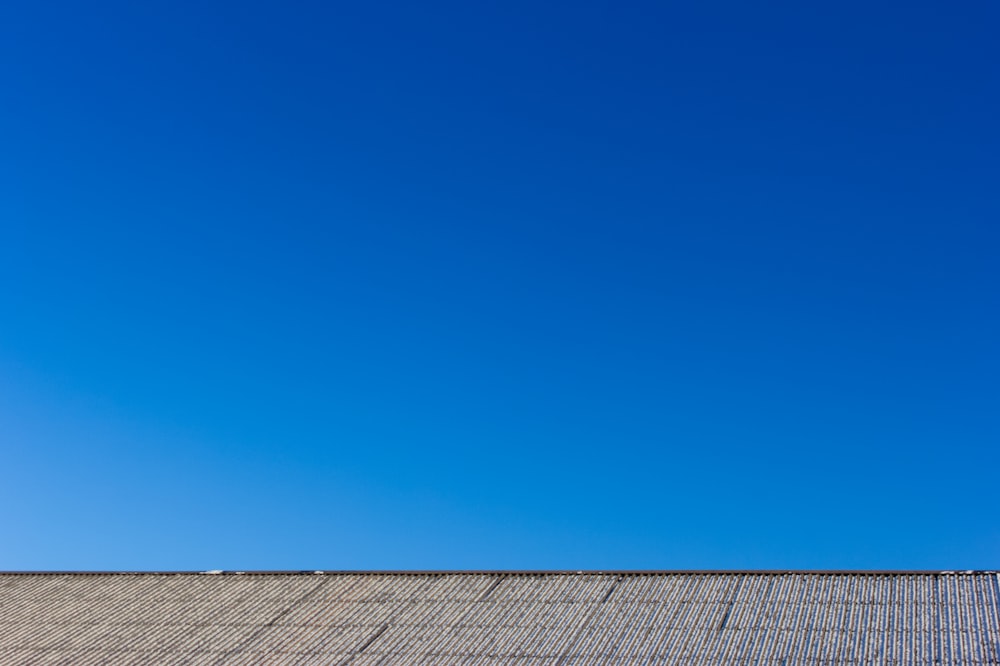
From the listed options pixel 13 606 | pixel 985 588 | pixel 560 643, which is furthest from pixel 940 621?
pixel 13 606

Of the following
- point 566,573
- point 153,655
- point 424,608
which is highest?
point 566,573

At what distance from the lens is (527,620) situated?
31016 mm

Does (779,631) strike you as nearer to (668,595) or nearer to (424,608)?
(668,595)

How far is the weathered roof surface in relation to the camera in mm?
27203

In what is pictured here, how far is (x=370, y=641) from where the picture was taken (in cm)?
3023

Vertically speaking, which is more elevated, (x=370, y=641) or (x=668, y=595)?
(x=668, y=595)

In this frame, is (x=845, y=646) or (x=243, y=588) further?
(x=243, y=588)

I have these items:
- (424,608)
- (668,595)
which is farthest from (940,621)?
(424,608)

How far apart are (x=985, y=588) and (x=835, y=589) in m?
3.97

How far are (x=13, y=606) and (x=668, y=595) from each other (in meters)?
22.7

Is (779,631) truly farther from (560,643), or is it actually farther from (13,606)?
(13,606)

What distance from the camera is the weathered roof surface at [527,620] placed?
27.2 m

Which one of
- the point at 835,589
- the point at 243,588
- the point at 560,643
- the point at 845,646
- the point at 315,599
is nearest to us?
the point at 845,646

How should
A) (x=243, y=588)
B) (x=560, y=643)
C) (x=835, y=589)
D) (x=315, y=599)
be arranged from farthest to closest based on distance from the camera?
(x=243, y=588) → (x=315, y=599) → (x=835, y=589) → (x=560, y=643)
